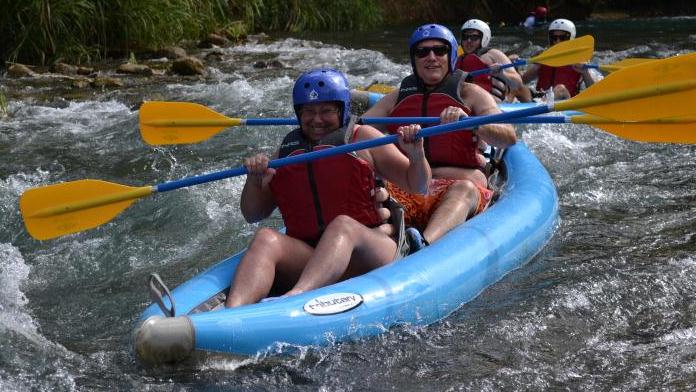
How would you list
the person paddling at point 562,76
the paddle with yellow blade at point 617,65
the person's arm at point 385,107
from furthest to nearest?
the person paddling at point 562,76
the paddle with yellow blade at point 617,65
the person's arm at point 385,107

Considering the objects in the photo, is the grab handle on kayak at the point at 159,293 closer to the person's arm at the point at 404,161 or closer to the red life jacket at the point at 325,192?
the red life jacket at the point at 325,192

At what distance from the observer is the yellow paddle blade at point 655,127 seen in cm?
412

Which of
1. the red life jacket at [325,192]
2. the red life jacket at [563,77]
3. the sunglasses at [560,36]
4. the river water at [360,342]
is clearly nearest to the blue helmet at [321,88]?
the red life jacket at [325,192]

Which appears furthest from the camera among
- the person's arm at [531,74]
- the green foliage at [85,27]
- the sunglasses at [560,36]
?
the green foliage at [85,27]

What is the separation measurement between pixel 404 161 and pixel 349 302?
696 mm

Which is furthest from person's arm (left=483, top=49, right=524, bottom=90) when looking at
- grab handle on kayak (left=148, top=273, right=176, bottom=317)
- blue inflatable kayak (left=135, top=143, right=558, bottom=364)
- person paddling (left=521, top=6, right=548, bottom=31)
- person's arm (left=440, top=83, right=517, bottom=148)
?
person paddling (left=521, top=6, right=548, bottom=31)

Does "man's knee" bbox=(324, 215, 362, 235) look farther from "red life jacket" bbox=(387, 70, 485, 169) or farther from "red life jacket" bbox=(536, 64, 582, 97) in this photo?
"red life jacket" bbox=(536, 64, 582, 97)

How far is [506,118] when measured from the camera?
4070 mm

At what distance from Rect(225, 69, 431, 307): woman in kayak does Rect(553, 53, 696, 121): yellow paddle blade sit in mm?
722

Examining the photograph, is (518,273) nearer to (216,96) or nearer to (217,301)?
(217,301)

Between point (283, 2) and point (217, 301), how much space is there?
1299cm

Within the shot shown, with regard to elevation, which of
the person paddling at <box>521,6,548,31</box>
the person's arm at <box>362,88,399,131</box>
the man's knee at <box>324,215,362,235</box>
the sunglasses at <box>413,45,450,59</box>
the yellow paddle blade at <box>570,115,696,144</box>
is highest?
the sunglasses at <box>413,45,450,59</box>

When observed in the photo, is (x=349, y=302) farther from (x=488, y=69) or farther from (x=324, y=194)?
(x=488, y=69)

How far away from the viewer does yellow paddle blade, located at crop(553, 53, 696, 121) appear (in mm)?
3896
